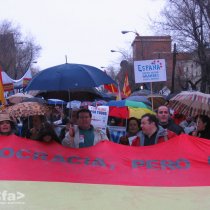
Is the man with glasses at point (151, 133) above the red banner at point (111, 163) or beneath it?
above

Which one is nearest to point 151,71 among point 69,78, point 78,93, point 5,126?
point 78,93

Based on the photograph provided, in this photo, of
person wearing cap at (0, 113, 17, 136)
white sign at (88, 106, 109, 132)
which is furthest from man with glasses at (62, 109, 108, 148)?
white sign at (88, 106, 109, 132)

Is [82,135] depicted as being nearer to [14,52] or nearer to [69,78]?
[69,78]

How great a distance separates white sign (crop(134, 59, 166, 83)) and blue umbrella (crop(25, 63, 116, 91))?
5036 millimetres

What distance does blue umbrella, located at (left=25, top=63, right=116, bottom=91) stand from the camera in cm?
620

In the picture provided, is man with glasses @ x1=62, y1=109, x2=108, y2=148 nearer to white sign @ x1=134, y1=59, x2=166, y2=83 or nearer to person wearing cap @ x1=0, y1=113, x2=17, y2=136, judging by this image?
person wearing cap @ x1=0, y1=113, x2=17, y2=136

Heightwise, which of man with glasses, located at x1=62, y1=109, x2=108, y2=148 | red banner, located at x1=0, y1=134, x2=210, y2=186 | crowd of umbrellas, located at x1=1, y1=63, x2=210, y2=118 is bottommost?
red banner, located at x1=0, y1=134, x2=210, y2=186

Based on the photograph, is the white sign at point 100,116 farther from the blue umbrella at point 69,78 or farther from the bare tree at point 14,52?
the bare tree at point 14,52

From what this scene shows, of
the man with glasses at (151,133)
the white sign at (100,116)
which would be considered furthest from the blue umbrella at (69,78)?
the white sign at (100,116)

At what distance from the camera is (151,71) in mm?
11477

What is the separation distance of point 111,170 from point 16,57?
174ft

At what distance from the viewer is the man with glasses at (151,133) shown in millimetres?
6175

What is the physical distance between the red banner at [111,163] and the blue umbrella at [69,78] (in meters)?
0.81

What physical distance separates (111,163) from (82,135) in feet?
2.61
